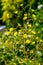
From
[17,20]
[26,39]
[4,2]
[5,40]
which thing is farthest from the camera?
[4,2]

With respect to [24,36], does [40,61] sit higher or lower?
lower

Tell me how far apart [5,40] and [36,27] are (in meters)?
0.67

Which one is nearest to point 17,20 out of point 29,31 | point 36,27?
point 36,27

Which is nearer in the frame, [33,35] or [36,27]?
[33,35]

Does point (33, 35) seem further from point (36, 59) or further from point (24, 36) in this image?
point (36, 59)

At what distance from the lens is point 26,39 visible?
3342 millimetres

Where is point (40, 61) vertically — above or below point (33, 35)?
below

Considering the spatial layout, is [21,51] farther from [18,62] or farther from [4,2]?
[4,2]

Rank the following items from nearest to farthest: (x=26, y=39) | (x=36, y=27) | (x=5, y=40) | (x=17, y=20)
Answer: (x=26, y=39) → (x=5, y=40) → (x=36, y=27) → (x=17, y=20)

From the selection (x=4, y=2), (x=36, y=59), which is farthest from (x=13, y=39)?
(x=4, y=2)

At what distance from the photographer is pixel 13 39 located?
346 centimetres

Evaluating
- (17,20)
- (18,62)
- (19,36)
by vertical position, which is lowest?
(17,20)

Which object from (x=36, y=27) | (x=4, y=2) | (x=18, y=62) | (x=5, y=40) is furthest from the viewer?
(x=4, y=2)

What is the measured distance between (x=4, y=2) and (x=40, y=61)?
4076mm
